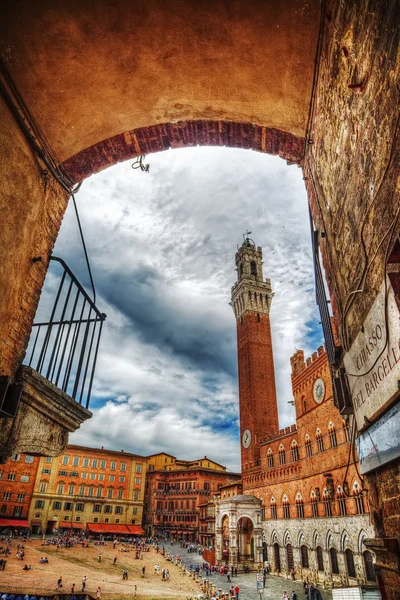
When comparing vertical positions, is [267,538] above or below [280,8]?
below

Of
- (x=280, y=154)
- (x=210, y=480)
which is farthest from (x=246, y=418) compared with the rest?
(x=280, y=154)

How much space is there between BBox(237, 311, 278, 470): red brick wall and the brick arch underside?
39656 millimetres

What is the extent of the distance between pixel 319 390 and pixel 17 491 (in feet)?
125

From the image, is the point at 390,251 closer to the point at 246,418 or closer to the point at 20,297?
the point at 20,297

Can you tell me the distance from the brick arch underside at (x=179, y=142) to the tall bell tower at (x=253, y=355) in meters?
39.7

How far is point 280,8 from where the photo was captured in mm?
Answer: 4027

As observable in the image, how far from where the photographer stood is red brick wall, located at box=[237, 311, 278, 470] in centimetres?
4219

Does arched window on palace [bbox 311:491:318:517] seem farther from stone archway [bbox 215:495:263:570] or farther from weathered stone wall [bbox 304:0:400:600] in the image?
weathered stone wall [bbox 304:0:400:600]

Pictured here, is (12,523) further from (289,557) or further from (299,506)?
(299,506)

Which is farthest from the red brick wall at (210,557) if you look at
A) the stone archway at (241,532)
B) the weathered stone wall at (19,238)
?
the weathered stone wall at (19,238)

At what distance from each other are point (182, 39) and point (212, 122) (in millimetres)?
1401

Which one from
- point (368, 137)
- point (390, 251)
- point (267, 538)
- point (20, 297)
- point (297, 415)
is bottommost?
point (267, 538)

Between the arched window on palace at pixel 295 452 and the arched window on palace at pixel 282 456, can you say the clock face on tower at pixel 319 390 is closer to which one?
the arched window on palace at pixel 295 452

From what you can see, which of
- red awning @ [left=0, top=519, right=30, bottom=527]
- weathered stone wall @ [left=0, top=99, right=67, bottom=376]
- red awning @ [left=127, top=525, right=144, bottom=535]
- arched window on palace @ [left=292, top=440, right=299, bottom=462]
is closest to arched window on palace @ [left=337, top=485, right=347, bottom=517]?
arched window on palace @ [left=292, top=440, right=299, bottom=462]
